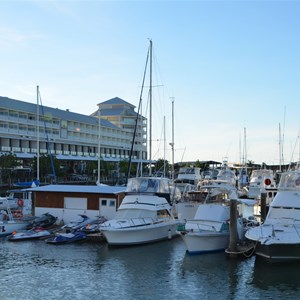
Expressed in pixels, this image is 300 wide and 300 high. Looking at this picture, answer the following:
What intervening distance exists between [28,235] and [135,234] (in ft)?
26.7

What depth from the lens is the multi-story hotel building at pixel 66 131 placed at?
87562mm

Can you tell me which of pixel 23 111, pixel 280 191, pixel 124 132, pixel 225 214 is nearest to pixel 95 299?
pixel 225 214

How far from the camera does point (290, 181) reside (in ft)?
97.8

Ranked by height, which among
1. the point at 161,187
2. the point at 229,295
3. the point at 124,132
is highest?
the point at 124,132

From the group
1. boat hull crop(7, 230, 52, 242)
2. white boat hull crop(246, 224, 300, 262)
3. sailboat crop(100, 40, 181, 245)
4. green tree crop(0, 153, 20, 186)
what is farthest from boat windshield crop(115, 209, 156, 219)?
green tree crop(0, 153, 20, 186)

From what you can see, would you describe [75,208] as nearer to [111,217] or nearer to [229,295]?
[111,217]

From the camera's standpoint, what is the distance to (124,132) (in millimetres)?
126375

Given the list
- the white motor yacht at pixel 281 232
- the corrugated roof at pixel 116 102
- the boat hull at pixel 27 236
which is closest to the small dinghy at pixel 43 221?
the boat hull at pixel 27 236

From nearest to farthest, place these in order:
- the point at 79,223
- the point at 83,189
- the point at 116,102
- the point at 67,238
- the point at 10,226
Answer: the point at 67,238 < the point at 10,226 < the point at 79,223 < the point at 83,189 < the point at 116,102

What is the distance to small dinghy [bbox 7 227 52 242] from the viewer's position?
32.1m

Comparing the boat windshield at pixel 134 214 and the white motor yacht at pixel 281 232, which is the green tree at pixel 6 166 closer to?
the boat windshield at pixel 134 214

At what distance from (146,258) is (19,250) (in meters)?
8.53

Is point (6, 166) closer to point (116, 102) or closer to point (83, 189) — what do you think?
point (83, 189)

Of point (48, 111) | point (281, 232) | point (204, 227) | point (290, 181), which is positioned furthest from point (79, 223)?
point (48, 111)
